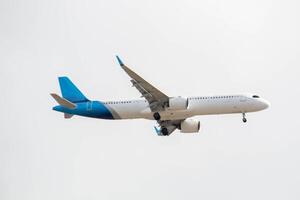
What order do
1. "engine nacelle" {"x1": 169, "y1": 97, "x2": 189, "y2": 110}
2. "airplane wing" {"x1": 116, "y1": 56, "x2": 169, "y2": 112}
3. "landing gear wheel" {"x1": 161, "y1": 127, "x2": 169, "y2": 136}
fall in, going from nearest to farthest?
"airplane wing" {"x1": 116, "y1": 56, "x2": 169, "y2": 112}
"engine nacelle" {"x1": 169, "y1": 97, "x2": 189, "y2": 110}
"landing gear wheel" {"x1": 161, "y1": 127, "x2": 169, "y2": 136}

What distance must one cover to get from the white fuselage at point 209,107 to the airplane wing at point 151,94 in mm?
684

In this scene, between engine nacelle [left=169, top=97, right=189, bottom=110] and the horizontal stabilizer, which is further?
the horizontal stabilizer

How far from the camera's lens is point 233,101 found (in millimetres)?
75250

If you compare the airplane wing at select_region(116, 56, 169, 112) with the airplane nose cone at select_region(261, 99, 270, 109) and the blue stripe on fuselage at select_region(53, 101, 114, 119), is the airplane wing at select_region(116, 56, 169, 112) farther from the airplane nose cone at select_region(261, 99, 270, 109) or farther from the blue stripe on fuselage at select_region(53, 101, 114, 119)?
the airplane nose cone at select_region(261, 99, 270, 109)

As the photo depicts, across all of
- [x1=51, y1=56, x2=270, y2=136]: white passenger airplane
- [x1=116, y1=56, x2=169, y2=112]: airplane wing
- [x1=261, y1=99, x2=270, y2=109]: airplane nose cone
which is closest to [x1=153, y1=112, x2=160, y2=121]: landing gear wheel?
[x1=51, y1=56, x2=270, y2=136]: white passenger airplane

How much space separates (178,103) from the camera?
7569 cm

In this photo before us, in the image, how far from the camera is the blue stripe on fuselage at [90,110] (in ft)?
261

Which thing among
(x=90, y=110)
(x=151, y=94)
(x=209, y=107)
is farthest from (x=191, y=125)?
(x=90, y=110)

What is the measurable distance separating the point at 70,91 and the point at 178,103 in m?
13.5

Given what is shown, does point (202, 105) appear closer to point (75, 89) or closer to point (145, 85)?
point (145, 85)

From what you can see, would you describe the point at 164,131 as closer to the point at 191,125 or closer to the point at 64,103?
the point at 191,125

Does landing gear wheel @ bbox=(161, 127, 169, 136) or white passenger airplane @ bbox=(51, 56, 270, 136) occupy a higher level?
white passenger airplane @ bbox=(51, 56, 270, 136)

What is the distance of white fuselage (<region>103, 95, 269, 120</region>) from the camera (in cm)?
7512

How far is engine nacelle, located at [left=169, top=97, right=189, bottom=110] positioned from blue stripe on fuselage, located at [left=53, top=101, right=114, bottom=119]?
277 inches
